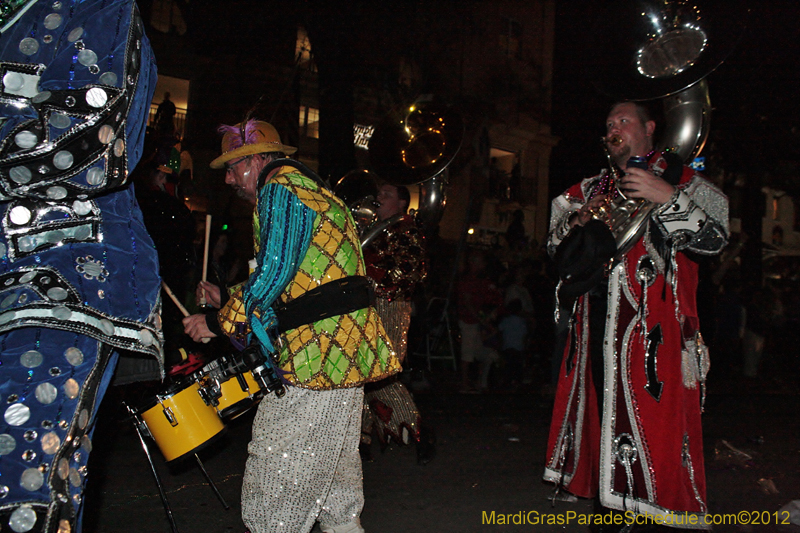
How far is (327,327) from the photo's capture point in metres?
2.63

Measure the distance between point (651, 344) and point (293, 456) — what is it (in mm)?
1823

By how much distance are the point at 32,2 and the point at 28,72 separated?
259 mm

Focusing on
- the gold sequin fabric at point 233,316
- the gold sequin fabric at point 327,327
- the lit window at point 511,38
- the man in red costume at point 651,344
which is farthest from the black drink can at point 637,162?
the lit window at point 511,38

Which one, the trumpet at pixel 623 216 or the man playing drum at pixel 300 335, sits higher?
the trumpet at pixel 623 216

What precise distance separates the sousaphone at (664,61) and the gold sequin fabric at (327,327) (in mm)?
1364

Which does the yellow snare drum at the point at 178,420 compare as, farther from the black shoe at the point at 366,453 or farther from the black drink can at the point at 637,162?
the black shoe at the point at 366,453

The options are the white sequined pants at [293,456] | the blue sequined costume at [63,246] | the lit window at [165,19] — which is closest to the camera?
the blue sequined costume at [63,246]

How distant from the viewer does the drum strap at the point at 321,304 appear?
2.61 m

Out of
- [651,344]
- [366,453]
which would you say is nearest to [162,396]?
[651,344]

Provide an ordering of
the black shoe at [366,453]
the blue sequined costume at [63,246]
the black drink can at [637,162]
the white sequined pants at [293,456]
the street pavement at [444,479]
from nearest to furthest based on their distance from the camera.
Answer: the blue sequined costume at [63,246] → the white sequined pants at [293,456] → the black drink can at [637,162] → the street pavement at [444,479] → the black shoe at [366,453]

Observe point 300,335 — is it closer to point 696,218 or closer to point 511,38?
point 696,218

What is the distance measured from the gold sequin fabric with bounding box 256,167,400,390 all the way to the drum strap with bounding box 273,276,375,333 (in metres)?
0.03

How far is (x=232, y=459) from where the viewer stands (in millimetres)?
5152

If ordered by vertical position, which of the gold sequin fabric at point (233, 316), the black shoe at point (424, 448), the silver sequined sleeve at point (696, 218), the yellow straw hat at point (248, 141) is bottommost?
the black shoe at point (424, 448)
